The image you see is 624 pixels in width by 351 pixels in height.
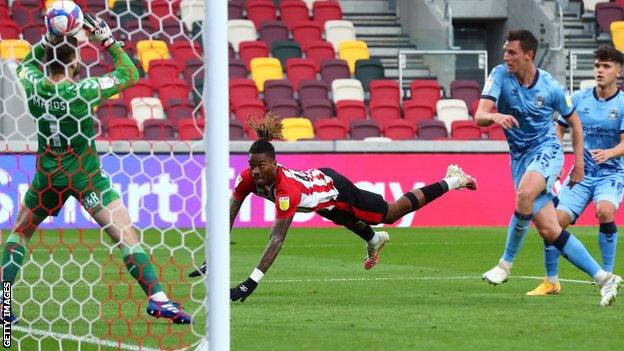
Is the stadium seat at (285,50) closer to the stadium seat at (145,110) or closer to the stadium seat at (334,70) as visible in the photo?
the stadium seat at (334,70)

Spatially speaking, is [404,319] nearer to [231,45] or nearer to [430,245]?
[430,245]

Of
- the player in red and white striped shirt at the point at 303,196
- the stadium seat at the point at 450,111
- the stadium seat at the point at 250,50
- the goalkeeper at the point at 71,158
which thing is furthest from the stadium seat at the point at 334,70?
the goalkeeper at the point at 71,158

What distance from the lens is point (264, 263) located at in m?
9.10

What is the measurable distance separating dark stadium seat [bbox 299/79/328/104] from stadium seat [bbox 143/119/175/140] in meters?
3.38

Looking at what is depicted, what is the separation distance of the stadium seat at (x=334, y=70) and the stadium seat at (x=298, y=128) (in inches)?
77.8

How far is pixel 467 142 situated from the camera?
1898 centimetres

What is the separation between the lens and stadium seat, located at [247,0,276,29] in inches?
945

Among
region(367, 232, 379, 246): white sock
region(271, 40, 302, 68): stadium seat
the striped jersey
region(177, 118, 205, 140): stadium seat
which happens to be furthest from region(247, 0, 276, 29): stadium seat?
the striped jersey

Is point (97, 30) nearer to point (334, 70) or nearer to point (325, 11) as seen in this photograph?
point (334, 70)

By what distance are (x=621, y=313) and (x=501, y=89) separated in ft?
6.19

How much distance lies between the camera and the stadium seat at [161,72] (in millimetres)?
20812

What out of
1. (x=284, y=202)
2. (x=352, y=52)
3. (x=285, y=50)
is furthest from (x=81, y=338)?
(x=352, y=52)

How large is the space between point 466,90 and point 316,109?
2952 mm

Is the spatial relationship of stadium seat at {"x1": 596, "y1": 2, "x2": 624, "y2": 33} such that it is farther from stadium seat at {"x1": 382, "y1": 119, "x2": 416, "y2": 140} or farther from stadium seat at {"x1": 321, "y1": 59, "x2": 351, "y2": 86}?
stadium seat at {"x1": 382, "y1": 119, "x2": 416, "y2": 140}
